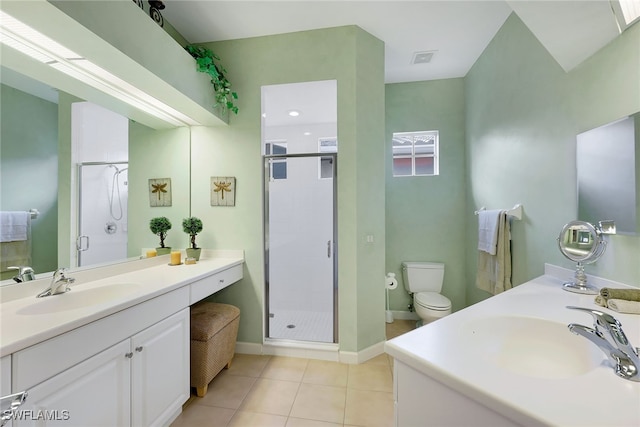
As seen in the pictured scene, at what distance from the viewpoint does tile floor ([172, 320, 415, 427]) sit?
1.55m

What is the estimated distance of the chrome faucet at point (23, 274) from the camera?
122 centimetres

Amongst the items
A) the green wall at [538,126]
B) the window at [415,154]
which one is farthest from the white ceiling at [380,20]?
the window at [415,154]

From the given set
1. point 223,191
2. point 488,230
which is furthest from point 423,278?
point 223,191

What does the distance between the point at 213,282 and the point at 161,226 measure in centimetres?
70

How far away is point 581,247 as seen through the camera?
1.28 meters

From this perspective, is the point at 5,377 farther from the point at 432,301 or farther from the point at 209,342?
the point at 432,301

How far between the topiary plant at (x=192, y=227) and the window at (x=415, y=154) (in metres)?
2.20

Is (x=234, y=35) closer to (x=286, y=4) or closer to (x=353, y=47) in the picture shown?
(x=286, y=4)

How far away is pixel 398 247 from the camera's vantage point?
9.91 ft

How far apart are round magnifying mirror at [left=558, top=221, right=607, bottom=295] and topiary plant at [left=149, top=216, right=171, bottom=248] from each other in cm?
270

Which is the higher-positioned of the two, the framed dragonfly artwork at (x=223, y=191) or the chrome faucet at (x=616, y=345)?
the framed dragonfly artwork at (x=223, y=191)

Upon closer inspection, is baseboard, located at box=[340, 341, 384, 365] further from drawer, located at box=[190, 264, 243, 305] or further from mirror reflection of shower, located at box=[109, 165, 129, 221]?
mirror reflection of shower, located at box=[109, 165, 129, 221]

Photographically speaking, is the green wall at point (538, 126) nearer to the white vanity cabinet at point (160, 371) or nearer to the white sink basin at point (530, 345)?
the white sink basin at point (530, 345)

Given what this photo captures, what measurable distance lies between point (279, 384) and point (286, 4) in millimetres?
2812
